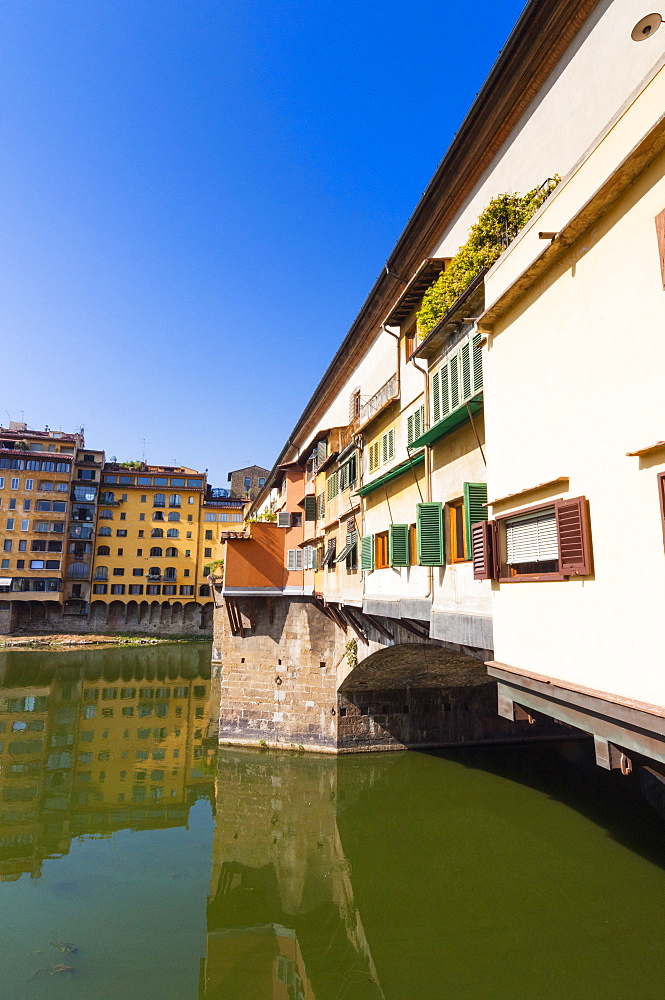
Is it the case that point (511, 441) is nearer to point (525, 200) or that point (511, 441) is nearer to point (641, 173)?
point (641, 173)

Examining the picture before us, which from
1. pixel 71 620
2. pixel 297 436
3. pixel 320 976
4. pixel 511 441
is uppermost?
pixel 297 436

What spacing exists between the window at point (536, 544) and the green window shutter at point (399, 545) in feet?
14.2

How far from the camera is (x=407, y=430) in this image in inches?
520

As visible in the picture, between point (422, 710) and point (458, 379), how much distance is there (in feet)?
55.7

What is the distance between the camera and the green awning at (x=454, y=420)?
28.7 feet

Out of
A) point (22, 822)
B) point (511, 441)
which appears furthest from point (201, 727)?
point (511, 441)

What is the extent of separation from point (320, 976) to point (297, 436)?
2660cm

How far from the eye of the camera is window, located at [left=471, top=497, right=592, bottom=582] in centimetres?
578

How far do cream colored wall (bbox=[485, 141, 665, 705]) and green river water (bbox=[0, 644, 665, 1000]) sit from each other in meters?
7.86

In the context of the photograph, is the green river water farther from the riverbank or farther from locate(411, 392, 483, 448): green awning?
the riverbank

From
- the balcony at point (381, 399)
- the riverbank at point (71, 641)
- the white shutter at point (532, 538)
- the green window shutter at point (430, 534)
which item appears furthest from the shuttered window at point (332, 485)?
the riverbank at point (71, 641)

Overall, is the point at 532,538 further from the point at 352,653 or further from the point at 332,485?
the point at 352,653

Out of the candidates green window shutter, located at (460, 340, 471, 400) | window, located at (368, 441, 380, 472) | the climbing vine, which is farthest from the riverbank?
green window shutter, located at (460, 340, 471, 400)

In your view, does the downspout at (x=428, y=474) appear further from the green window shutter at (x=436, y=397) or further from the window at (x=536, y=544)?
the window at (x=536, y=544)
